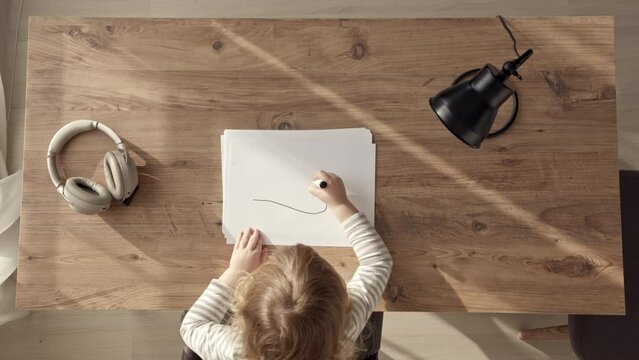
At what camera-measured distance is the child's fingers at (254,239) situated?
1.04m

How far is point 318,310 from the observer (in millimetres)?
854

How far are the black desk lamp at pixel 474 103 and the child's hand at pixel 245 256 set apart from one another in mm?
424

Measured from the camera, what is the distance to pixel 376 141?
1076 millimetres

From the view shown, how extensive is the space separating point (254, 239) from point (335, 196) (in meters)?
0.18

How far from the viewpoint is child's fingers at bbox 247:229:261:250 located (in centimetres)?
104

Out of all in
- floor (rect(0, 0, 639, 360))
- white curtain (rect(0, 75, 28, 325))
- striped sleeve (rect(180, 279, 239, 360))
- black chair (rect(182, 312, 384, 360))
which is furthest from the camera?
floor (rect(0, 0, 639, 360))

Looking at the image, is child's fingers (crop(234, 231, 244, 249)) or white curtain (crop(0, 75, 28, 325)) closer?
child's fingers (crop(234, 231, 244, 249))

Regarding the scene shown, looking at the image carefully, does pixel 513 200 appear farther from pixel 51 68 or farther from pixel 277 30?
pixel 51 68

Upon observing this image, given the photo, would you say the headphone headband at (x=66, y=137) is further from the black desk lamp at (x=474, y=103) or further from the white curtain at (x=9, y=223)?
the black desk lamp at (x=474, y=103)

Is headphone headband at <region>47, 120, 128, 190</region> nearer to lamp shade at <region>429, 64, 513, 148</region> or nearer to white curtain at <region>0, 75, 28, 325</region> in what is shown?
white curtain at <region>0, 75, 28, 325</region>

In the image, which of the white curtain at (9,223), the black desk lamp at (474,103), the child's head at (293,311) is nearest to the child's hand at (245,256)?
the child's head at (293,311)

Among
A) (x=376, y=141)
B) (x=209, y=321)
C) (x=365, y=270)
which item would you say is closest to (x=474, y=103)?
(x=376, y=141)

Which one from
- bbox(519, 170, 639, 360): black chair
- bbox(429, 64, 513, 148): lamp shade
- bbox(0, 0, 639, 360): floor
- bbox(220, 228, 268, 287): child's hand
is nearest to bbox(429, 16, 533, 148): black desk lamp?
bbox(429, 64, 513, 148): lamp shade

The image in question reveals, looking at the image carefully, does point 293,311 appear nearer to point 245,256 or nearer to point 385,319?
point 245,256
